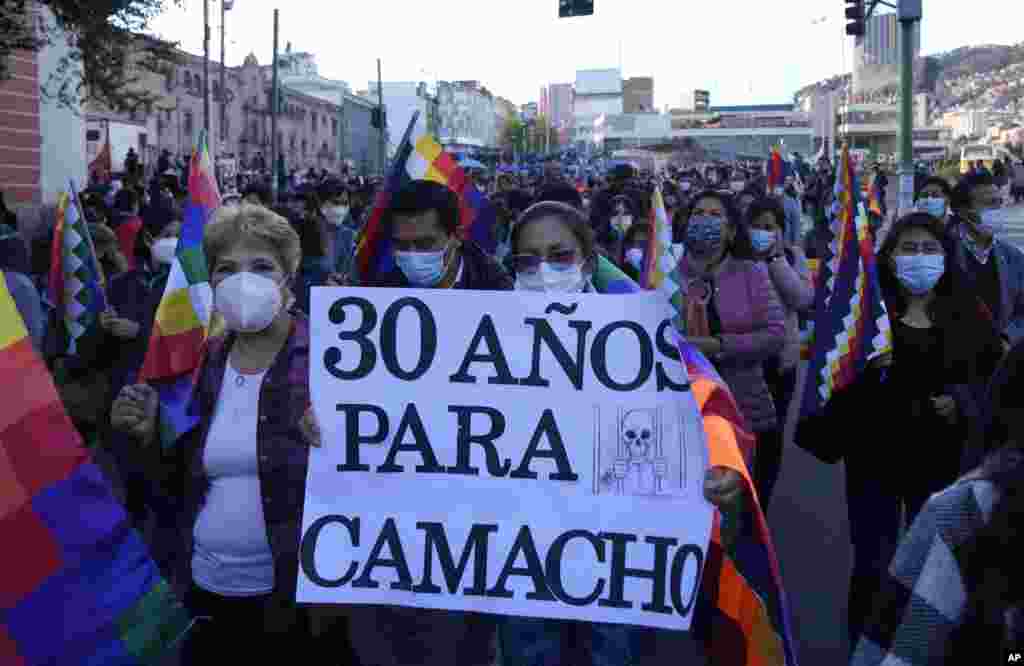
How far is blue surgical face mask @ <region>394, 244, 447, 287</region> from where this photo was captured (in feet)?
12.9

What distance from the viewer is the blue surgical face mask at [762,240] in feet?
25.0

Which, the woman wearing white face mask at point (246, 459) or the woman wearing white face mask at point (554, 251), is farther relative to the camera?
the woman wearing white face mask at point (554, 251)

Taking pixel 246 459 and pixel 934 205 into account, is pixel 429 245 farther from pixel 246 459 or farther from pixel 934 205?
pixel 934 205

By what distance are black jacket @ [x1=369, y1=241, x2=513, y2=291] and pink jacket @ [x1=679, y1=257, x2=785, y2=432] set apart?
5.89 feet

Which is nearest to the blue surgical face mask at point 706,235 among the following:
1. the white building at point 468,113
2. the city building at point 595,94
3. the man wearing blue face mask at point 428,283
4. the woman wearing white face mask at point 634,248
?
the man wearing blue face mask at point 428,283

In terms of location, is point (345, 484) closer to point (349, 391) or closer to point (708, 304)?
point (349, 391)

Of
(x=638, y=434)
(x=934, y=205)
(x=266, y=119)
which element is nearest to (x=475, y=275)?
(x=638, y=434)

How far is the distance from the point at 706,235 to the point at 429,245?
2.29 meters

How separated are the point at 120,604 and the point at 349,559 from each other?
2.23 feet

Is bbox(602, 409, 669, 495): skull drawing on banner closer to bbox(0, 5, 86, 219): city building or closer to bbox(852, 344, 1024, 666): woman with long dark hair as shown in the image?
bbox(852, 344, 1024, 666): woman with long dark hair

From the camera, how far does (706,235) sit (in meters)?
5.95

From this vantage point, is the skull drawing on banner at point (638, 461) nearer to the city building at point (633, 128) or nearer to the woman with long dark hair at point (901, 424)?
the woman with long dark hair at point (901, 424)

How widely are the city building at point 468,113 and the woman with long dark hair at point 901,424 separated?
455ft

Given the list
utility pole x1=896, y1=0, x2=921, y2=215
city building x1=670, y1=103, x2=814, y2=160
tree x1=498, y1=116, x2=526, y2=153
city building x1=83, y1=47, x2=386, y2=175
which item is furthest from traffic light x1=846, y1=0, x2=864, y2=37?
city building x1=670, y1=103, x2=814, y2=160
